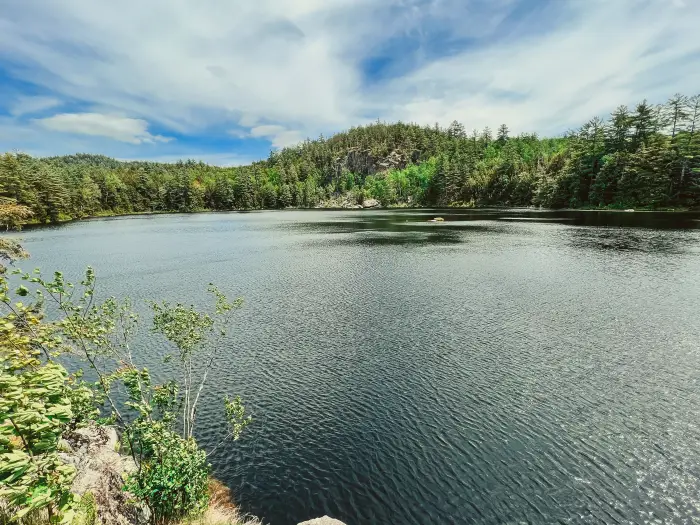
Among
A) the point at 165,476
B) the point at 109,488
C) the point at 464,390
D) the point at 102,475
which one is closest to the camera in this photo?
the point at 165,476

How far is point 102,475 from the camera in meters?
14.5

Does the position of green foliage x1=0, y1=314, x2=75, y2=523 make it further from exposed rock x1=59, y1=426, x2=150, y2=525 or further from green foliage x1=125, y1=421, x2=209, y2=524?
exposed rock x1=59, y1=426, x2=150, y2=525

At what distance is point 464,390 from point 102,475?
68.0 feet

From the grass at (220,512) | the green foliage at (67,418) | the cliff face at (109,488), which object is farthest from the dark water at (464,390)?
the green foliage at (67,418)

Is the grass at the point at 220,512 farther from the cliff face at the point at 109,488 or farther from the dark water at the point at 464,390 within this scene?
the dark water at the point at 464,390

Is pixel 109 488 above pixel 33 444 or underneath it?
underneath

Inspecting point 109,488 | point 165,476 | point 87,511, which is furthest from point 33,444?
point 109,488

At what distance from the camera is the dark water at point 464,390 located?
16750mm

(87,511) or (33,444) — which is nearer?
(33,444)

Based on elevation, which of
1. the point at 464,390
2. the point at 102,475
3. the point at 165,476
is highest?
the point at 165,476

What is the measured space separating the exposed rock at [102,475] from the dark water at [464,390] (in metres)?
4.58

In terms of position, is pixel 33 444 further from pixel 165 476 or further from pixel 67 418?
pixel 165 476

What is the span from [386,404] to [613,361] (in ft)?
61.5

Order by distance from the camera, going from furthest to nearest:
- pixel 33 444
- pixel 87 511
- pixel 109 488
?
pixel 109 488 → pixel 87 511 → pixel 33 444
